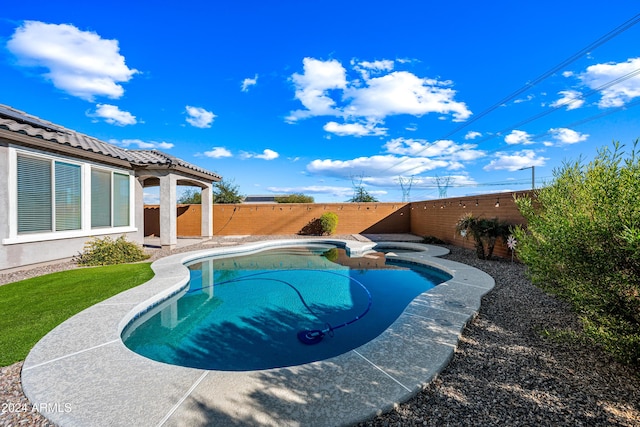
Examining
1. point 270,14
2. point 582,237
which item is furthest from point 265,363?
point 270,14

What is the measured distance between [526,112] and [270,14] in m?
16.4

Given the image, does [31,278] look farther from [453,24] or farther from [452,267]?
[453,24]

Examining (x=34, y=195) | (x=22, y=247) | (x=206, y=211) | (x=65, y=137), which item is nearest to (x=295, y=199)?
(x=206, y=211)

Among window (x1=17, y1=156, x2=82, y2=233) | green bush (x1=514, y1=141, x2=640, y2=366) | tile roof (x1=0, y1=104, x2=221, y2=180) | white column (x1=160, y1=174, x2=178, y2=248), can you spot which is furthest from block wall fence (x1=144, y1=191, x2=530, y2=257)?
green bush (x1=514, y1=141, x2=640, y2=366)

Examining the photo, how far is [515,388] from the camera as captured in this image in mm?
2775

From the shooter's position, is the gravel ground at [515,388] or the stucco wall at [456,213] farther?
the stucco wall at [456,213]

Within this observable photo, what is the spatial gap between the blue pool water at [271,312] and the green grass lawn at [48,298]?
1.11m

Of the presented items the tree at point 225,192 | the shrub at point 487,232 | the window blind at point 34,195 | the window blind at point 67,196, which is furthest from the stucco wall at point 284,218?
the window blind at point 34,195

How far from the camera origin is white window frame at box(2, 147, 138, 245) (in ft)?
23.1

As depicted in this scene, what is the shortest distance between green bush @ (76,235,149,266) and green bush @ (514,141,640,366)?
1122cm

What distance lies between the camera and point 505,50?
13445 millimetres

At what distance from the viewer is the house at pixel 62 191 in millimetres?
7062

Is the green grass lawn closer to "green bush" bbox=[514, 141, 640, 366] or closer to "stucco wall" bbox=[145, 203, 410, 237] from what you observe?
"green bush" bbox=[514, 141, 640, 366]

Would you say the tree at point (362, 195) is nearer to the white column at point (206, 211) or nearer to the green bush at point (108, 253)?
the white column at point (206, 211)
